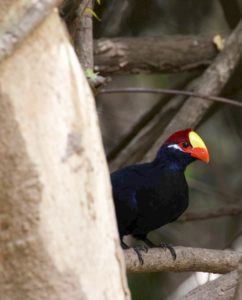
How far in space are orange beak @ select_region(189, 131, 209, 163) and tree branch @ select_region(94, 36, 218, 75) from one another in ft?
2.14

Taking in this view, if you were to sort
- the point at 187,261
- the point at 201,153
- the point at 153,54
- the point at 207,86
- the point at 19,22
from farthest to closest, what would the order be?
the point at 153,54 < the point at 207,86 < the point at 201,153 < the point at 187,261 < the point at 19,22

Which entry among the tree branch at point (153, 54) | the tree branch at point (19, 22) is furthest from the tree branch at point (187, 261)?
the tree branch at point (19, 22)

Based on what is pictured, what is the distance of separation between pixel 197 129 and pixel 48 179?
4.10m

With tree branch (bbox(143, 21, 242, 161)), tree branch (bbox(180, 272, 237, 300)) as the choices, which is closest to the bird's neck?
tree branch (bbox(143, 21, 242, 161))

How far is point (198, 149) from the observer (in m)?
4.07

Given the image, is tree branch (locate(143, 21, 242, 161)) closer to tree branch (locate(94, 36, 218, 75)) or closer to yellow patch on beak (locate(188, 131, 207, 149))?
tree branch (locate(94, 36, 218, 75))

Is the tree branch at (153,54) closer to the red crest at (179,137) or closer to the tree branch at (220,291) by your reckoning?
the red crest at (179,137)

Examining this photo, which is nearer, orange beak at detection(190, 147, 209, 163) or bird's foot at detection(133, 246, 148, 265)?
bird's foot at detection(133, 246, 148, 265)

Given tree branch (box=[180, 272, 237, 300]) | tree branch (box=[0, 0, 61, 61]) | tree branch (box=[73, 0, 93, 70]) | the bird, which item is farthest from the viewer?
the bird

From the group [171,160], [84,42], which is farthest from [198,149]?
[84,42]

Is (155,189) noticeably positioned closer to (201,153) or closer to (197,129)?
(201,153)

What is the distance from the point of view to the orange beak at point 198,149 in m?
4.00

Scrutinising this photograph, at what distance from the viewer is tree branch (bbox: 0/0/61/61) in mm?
1453

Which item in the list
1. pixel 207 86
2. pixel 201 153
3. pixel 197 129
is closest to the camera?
pixel 201 153
